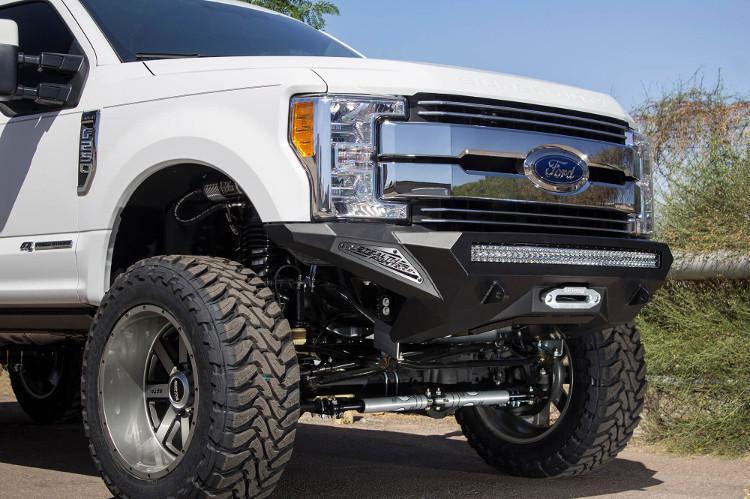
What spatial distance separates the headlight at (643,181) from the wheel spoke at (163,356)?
205cm

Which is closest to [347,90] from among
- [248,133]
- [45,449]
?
[248,133]

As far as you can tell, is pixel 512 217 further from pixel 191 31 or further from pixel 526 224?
pixel 191 31

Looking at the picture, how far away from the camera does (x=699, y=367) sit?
6.39 metres

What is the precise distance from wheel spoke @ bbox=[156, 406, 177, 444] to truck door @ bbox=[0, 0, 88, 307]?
2.56 ft

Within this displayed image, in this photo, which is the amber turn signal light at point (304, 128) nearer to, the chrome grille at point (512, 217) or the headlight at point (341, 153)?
the headlight at point (341, 153)

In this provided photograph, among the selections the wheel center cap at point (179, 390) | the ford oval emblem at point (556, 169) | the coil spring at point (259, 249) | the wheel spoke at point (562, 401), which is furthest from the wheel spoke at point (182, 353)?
the wheel spoke at point (562, 401)

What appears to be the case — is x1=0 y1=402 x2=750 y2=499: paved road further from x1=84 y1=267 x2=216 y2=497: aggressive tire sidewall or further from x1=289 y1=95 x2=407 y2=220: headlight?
x1=289 y1=95 x2=407 y2=220: headlight

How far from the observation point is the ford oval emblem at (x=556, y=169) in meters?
4.24

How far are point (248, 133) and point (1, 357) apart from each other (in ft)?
12.8

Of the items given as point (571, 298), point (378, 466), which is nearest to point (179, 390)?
point (571, 298)

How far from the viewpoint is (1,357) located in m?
7.24

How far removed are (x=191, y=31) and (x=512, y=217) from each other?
2.00 meters

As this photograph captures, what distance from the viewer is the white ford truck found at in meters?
3.95

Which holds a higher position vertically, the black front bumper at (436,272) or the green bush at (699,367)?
the black front bumper at (436,272)
